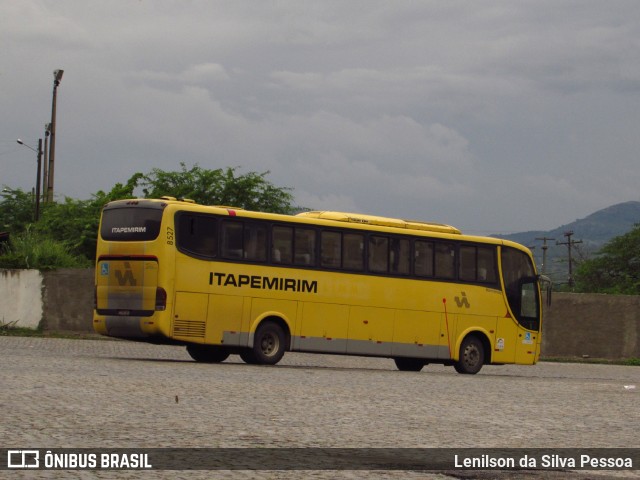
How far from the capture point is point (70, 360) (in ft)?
70.3

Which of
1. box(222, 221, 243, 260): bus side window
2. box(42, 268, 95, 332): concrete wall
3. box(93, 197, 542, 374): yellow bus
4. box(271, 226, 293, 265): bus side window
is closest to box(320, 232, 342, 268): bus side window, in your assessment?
box(93, 197, 542, 374): yellow bus

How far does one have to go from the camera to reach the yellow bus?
2295 centimetres

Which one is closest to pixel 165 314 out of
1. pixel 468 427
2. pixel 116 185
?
pixel 468 427

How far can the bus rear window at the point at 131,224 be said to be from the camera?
2283cm

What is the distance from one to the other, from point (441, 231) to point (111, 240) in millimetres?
7896

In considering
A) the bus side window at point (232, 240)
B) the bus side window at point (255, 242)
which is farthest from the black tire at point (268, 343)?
the bus side window at point (232, 240)

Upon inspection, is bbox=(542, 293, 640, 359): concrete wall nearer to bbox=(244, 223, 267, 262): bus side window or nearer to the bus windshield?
the bus windshield

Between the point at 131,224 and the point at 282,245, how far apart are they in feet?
10.5

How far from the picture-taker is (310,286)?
80.8 ft

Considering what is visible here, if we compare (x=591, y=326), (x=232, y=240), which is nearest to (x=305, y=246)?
(x=232, y=240)

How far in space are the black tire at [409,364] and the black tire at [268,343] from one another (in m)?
4.50

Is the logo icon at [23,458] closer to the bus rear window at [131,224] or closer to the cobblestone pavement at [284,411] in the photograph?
the cobblestone pavement at [284,411]

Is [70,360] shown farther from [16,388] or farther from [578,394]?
[578,394]

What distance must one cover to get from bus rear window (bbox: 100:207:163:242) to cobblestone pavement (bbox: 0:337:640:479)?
275cm
